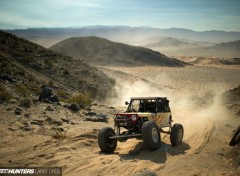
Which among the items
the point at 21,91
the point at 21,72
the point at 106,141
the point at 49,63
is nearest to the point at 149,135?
the point at 106,141

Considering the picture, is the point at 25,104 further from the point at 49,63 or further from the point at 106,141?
the point at 49,63

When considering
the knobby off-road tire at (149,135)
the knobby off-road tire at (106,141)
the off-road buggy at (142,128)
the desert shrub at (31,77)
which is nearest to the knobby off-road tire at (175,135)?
→ the off-road buggy at (142,128)

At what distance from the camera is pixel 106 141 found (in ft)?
41.3

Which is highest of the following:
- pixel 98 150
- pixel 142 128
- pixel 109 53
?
pixel 109 53

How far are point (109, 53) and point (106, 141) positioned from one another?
7337cm

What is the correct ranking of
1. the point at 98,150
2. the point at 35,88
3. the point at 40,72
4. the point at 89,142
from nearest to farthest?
the point at 98,150 → the point at 89,142 → the point at 35,88 → the point at 40,72

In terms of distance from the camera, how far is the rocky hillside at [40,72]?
2641cm

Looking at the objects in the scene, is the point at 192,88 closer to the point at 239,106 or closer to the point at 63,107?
the point at 239,106

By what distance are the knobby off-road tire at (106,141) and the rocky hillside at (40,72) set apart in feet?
39.7

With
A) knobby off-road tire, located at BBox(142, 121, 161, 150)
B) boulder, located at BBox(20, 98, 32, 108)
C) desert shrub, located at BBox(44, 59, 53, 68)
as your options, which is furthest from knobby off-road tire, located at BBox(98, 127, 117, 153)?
desert shrub, located at BBox(44, 59, 53, 68)

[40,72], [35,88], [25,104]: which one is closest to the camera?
[25,104]

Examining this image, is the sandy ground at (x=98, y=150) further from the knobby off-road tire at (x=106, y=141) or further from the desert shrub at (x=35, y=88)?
the desert shrub at (x=35, y=88)

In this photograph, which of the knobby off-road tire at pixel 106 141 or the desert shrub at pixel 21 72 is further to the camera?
the desert shrub at pixel 21 72

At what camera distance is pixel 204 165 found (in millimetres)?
10969
